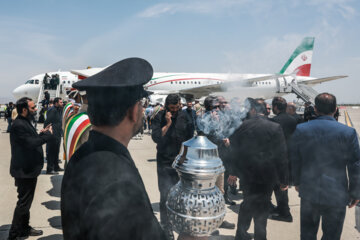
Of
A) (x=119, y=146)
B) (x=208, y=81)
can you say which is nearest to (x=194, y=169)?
(x=119, y=146)

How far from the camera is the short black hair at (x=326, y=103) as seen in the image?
3.01m

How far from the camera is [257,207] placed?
135 inches

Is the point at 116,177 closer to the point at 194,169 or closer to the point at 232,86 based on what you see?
the point at 194,169

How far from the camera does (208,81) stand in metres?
26.4

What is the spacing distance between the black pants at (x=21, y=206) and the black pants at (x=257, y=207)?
2973mm

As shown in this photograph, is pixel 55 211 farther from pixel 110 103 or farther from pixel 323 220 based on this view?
pixel 110 103

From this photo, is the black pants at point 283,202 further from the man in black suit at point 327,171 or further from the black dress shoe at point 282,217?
the man in black suit at point 327,171

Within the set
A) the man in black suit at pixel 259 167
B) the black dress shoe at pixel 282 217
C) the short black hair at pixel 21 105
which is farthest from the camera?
the black dress shoe at pixel 282 217

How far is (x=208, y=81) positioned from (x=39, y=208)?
22.9 metres

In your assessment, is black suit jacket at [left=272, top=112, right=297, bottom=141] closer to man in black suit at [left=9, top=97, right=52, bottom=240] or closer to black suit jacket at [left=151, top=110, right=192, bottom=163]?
black suit jacket at [left=151, top=110, right=192, bottom=163]

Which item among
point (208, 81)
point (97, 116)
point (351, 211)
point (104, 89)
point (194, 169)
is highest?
point (208, 81)

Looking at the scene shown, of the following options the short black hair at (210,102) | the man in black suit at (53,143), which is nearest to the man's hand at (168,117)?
the short black hair at (210,102)

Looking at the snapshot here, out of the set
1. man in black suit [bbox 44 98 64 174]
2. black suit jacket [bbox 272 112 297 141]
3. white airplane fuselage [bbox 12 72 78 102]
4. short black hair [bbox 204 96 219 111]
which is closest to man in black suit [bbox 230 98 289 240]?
short black hair [bbox 204 96 219 111]

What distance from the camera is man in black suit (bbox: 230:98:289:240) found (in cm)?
341
